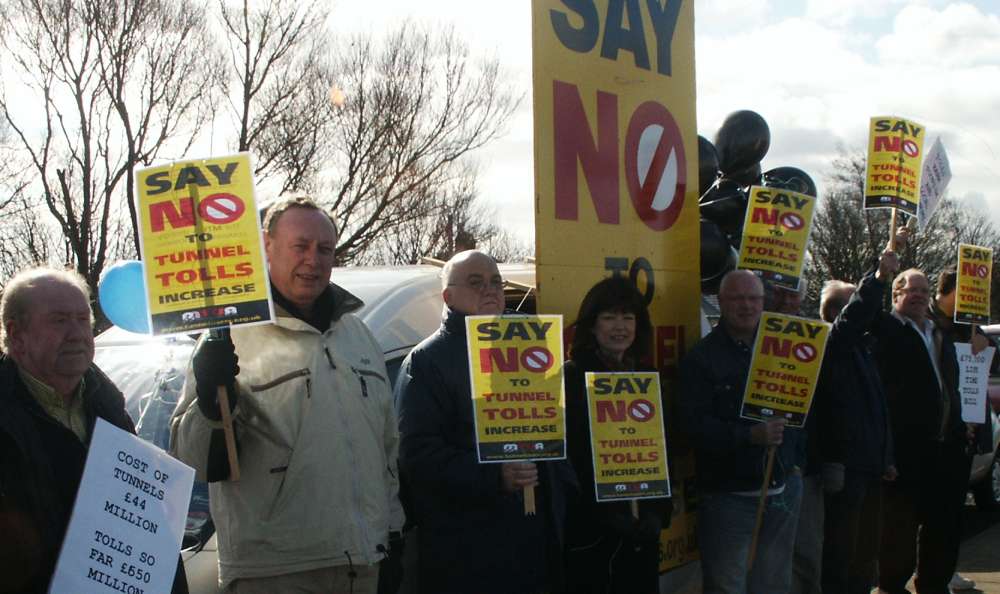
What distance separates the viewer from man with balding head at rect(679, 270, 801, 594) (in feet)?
15.9

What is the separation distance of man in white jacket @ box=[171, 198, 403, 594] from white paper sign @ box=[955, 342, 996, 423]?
457 cm

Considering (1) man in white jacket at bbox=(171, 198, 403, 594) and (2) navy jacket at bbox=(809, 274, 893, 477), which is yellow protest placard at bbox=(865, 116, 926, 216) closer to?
(2) navy jacket at bbox=(809, 274, 893, 477)

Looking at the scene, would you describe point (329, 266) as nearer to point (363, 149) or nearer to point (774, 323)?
point (774, 323)

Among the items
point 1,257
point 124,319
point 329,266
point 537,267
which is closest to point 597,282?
point 537,267

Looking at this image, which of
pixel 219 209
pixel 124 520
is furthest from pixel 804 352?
pixel 124 520

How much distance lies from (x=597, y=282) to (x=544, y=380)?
114 cm

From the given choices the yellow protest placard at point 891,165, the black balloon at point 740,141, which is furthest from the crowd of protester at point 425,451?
the black balloon at point 740,141

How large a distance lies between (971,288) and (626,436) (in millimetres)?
3566

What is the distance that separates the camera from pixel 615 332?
14.9ft

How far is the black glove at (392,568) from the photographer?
3.52 metres

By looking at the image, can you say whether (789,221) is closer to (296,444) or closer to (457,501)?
(457,501)

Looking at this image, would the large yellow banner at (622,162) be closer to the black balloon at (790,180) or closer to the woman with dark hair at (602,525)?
the woman with dark hair at (602,525)

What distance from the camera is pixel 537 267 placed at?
4.59 meters

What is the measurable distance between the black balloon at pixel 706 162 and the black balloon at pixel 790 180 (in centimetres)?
36
